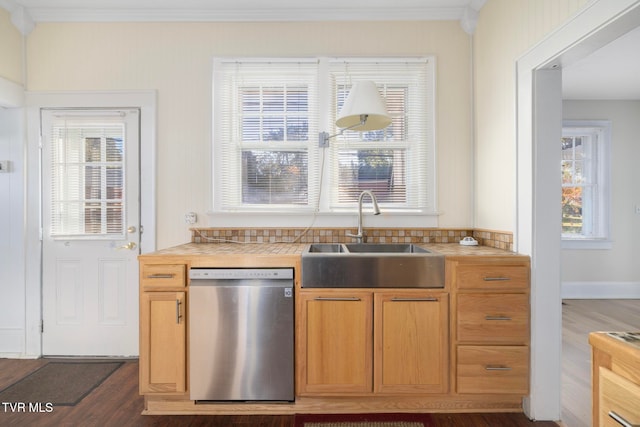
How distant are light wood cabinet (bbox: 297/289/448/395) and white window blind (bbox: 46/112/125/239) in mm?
1870

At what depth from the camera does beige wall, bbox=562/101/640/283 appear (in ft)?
14.4

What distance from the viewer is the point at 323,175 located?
2652mm

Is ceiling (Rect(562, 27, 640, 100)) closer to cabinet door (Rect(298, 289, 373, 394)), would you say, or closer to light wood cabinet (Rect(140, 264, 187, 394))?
cabinet door (Rect(298, 289, 373, 394))

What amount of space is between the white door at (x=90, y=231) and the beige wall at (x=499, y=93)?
2.73m

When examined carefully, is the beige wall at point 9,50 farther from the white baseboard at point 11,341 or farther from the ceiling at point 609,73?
the ceiling at point 609,73

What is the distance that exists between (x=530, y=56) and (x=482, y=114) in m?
0.60

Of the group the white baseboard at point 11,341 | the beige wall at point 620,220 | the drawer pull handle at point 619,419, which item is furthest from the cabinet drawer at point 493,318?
the white baseboard at point 11,341

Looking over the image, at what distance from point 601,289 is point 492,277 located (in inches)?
146

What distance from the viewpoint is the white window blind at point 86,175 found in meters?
2.67

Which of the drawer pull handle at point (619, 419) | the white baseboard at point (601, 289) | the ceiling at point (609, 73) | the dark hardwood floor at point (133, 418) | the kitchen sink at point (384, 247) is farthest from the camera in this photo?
the white baseboard at point (601, 289)

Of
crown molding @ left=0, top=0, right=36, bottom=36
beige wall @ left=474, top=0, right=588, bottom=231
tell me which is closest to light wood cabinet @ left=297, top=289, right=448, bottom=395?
beige wall @ left=474, top=0, right=588, bottom=231

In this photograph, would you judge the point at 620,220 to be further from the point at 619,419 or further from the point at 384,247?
the point at 619,419

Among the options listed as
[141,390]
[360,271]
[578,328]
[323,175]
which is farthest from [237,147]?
[578,328]

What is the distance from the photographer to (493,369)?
1.93 metres
